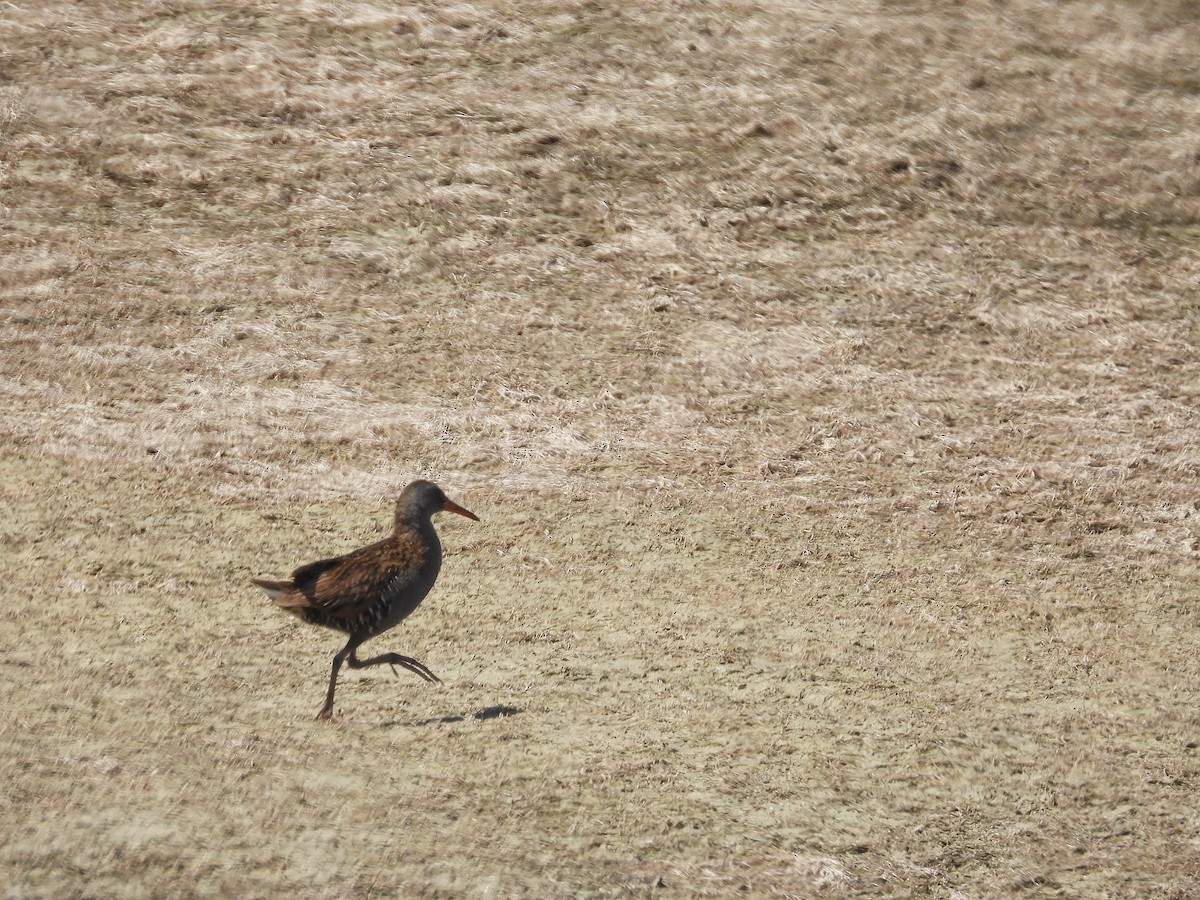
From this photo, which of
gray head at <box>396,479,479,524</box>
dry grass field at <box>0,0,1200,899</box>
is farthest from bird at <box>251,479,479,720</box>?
dry grass field at <box>0,0,1200,899</box>

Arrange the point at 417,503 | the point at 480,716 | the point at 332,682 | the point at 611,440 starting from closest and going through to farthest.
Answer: the point at 332,682 → the point at 480,716 → the point at 417,503 → the point at 611,440

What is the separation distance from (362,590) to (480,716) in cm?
108

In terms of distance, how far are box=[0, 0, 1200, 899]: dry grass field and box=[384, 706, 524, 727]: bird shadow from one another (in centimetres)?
4

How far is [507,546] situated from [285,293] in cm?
459

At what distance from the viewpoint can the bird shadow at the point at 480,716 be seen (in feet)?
26.3

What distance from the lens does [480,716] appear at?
812 cm

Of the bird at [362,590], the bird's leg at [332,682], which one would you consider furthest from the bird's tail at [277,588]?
the bird's leg at [332,682]

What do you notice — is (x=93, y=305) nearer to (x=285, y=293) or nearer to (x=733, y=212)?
(x=285, y=293)

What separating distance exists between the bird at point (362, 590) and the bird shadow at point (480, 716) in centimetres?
36

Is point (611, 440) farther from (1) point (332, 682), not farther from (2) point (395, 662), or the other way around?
(1) point (332, 682)

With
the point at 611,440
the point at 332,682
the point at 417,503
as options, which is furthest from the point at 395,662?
the point at 611,440

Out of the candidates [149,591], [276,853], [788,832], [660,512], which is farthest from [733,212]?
[276,853]

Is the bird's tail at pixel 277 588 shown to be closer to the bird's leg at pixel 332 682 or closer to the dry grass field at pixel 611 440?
the bird's leg at pixel 332 682

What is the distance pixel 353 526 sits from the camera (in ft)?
35.9
